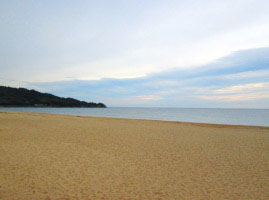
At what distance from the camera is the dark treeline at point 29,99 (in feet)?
315

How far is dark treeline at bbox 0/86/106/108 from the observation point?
315ft

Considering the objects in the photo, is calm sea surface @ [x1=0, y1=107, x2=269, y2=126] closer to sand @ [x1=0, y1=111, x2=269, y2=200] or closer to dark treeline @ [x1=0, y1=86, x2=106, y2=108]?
sand @ [x1=0, y1=111, x2=269, y2=200]

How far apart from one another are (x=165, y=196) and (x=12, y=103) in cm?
10676

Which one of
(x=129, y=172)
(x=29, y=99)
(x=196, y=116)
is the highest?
(x=29, y=99)

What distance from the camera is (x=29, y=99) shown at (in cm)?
10762

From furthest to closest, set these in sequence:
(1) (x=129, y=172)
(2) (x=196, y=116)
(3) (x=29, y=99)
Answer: (3) (x=29, y=99) < (2) (x=196, y=116) < (1) (x=129, y=172)

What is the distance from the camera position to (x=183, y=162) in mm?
7250

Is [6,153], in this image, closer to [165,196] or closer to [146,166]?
[146,166]

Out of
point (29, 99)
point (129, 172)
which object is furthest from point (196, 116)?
point (29, 99)

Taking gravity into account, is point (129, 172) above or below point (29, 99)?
below

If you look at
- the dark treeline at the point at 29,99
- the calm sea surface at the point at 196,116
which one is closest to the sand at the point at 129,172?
the calm sea surface at the point at 196,116

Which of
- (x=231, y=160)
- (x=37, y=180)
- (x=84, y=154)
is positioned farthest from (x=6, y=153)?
(x=231, y=160)

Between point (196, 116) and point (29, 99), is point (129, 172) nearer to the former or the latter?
point (196, 116)

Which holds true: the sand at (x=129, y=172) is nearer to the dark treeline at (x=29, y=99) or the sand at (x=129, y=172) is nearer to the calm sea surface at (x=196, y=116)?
the calm sea surface at (x=196, y=116)
